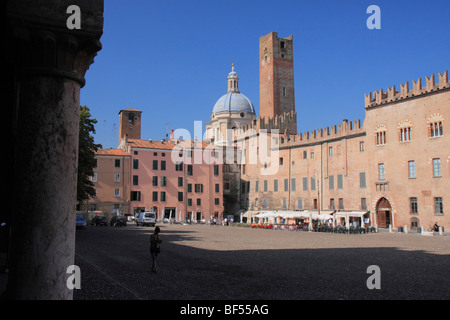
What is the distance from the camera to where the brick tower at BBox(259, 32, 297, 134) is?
69062 mm

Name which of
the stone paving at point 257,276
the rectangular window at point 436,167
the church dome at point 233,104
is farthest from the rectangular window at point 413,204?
the church dome at point 233,104

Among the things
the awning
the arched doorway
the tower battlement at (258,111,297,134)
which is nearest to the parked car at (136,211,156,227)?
the awning

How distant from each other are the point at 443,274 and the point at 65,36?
1130 cm

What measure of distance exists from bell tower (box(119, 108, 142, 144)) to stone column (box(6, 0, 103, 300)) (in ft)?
228

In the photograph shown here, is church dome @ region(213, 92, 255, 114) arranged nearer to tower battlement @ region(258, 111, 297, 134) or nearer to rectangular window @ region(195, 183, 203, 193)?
tower battlement @ region(258, 111, 297, 134)

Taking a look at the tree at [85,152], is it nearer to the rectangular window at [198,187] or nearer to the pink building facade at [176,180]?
the pink building facade at [176,180]

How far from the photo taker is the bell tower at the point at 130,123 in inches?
2926

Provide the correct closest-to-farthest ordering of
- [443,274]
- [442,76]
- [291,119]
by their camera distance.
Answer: [443,274], [442,76], [291,119]

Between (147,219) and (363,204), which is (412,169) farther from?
(147,219)

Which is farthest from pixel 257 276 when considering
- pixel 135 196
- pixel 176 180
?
pixel 176 180

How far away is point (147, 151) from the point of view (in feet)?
187

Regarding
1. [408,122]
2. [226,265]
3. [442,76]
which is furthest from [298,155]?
[226,265]
